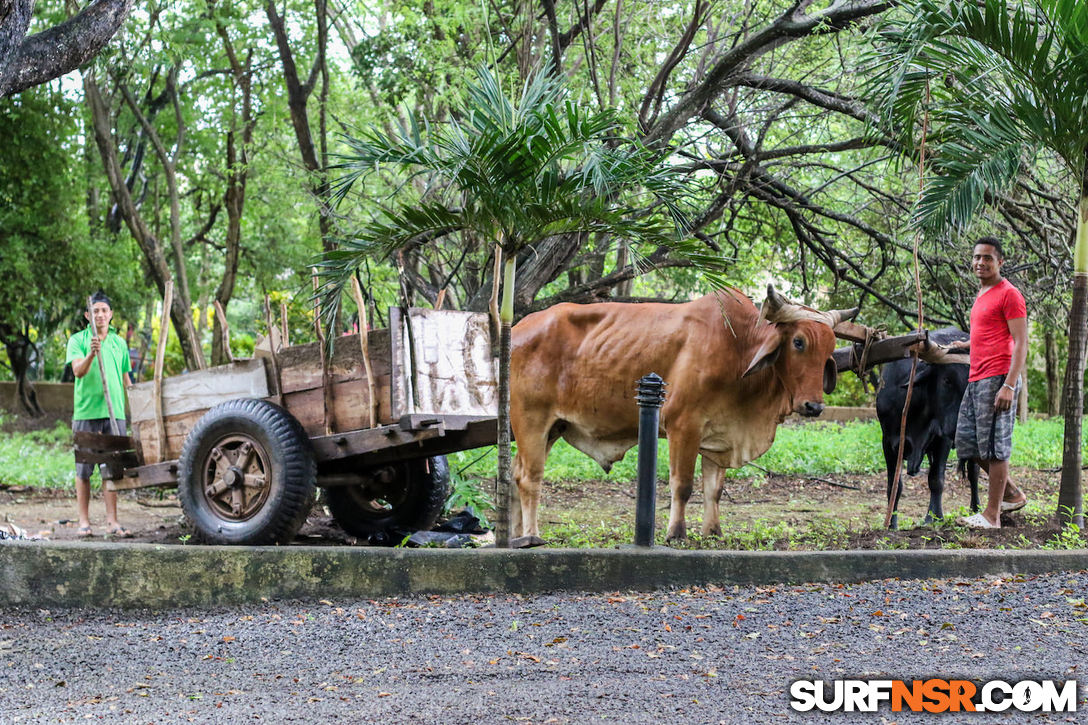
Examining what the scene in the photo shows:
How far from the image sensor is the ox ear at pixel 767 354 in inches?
278

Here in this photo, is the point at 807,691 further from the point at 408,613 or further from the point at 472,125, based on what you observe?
the point at 472,125

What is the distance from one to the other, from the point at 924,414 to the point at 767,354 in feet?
5.86

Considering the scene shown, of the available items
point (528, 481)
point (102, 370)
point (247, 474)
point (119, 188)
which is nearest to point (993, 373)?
point (528, 481)

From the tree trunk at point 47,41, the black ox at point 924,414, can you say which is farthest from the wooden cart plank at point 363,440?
the black ox at point 924,414

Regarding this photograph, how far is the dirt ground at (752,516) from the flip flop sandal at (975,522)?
0.29ft

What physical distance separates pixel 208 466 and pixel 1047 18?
19.2ft

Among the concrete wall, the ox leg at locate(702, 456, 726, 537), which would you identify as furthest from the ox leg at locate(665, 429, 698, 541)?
the concrete wall

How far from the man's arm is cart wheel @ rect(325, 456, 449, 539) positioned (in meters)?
3.83

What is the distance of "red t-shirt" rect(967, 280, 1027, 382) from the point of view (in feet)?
23.5

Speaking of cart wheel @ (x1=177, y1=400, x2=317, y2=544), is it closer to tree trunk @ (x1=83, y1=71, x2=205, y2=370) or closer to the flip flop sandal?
the flip flop sandal

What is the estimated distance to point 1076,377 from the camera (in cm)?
734

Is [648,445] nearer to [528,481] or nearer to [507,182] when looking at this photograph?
[528,481]

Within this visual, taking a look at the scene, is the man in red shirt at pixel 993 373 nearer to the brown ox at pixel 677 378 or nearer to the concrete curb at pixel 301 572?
the brown ox at pixel 677 378

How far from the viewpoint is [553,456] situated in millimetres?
14703
